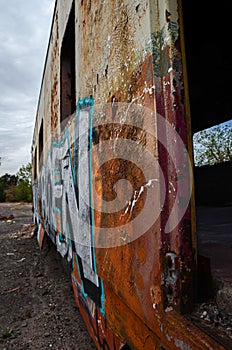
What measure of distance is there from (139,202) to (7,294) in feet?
10.6

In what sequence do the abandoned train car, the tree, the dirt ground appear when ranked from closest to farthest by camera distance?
the abandoned train car, the dirt ground, the tree

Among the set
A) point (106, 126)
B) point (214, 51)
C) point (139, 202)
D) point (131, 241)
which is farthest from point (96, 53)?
point (214, 51)

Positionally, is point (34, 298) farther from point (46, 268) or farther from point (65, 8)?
point (65, 8)

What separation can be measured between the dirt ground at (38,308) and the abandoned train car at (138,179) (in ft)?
1.92

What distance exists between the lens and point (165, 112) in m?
1.02

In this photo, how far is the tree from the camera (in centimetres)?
632

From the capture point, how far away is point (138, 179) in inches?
46.7

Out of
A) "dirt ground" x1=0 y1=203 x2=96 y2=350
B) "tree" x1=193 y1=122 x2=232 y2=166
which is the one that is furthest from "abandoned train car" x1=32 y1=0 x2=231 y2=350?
"tree" x1=193 y1=122 x2=232 y2=166

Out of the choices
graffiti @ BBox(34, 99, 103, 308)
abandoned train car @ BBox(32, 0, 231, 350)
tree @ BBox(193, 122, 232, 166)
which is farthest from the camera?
tree @ BBox(193, 122, 232, 166)

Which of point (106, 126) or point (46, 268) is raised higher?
point (106, 126)

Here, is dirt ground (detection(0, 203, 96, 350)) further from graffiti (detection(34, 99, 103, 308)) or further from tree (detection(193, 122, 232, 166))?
tree (detection(193, 122, 232, 166))

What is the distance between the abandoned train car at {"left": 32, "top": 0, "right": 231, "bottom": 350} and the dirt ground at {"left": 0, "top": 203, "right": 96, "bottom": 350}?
58cm

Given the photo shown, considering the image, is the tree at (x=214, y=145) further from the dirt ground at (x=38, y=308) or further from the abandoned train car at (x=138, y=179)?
the abandoned train car at (x=138, y=179)

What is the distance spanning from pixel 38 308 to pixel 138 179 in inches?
106
